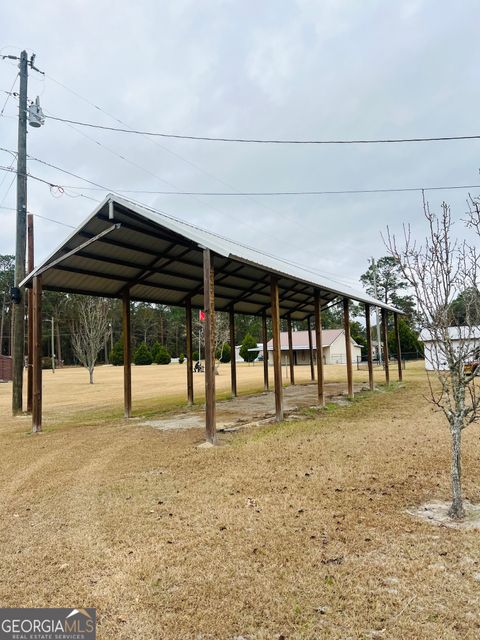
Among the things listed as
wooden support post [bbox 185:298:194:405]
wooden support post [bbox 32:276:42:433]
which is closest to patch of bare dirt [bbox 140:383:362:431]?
wooden support post [bbox 185:298:194:405]

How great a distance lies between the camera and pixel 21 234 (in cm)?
1145

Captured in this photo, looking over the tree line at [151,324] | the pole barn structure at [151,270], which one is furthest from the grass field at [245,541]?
the tree line at [151,324]

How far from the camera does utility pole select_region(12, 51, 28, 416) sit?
36.2 feet

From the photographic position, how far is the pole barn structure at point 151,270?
22.3ft

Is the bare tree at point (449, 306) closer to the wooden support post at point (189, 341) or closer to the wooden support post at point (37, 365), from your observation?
the wooden support post at point (37, 365)

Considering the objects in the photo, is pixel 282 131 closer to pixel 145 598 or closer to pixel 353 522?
pixel 353 522

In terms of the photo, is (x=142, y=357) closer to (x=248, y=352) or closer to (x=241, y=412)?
(x=248, y=352)

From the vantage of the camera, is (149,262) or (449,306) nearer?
(449,306)

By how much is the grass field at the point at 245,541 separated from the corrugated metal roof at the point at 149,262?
11.6ft

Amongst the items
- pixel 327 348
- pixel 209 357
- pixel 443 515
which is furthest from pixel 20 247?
pixel 327 348

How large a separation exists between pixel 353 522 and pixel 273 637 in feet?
5.23

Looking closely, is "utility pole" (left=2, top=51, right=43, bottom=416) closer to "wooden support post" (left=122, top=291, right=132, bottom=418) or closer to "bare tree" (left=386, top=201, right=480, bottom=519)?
"wooden support post" (left=122, top=291, right=132, bottom=418)

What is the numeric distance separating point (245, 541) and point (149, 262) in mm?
7296

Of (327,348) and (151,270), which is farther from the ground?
(151,270)
